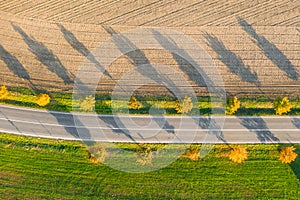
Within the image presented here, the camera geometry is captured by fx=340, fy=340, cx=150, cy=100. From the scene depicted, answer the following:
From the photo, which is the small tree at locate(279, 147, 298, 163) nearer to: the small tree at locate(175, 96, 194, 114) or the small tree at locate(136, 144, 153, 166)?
the small tree at locate(175, 96, 194, 114)

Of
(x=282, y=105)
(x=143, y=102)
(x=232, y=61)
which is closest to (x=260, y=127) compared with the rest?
(x=282, y=105)

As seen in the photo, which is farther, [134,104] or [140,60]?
[140,60]

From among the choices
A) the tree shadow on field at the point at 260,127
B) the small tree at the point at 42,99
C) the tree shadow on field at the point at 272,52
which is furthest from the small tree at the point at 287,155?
the small tree at the point at 42,99

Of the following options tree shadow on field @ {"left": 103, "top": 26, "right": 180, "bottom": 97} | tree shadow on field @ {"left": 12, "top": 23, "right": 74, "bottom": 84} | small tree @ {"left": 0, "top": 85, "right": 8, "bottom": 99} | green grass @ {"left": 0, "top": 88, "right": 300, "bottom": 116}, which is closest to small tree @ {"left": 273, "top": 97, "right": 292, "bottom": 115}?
green grass @ {"left": 0, "top": 88, "right": 300, "bottom": 116}

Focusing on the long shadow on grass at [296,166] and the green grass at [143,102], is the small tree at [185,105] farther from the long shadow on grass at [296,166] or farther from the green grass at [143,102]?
the long shadow on grass at [296,166]

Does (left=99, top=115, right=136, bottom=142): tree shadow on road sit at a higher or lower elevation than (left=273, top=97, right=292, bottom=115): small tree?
lower

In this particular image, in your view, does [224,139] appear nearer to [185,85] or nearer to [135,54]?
[185,85]

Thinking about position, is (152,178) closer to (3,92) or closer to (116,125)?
(116,125)
